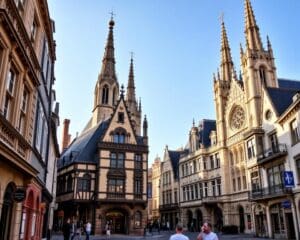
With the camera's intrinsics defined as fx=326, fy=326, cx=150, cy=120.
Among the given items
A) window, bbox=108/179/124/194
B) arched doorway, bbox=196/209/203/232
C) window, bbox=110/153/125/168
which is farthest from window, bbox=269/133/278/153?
arched doorway, bbox=196/209/203/232

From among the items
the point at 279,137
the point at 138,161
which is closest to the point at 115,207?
the point at 138,161

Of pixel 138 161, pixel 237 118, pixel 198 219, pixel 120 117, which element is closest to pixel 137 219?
pixel 138 161

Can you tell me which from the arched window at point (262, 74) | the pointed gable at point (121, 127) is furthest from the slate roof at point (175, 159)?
the arched window at point (262, 74)

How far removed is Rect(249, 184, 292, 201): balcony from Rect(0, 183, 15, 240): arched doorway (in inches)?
893

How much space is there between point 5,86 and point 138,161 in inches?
1385

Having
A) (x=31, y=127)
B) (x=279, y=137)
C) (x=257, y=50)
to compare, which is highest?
(x=257, y=50)

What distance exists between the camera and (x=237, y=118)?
47.2m

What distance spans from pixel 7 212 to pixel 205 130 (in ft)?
161

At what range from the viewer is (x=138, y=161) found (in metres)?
43.6

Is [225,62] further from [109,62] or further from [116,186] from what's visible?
[116,186]

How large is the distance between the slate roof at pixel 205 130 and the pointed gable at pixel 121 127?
16.1m

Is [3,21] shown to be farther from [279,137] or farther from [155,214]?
[155,214]

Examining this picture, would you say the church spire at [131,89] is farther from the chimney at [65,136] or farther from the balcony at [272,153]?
the balcony at [272,153]

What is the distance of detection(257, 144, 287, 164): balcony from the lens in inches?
1103
